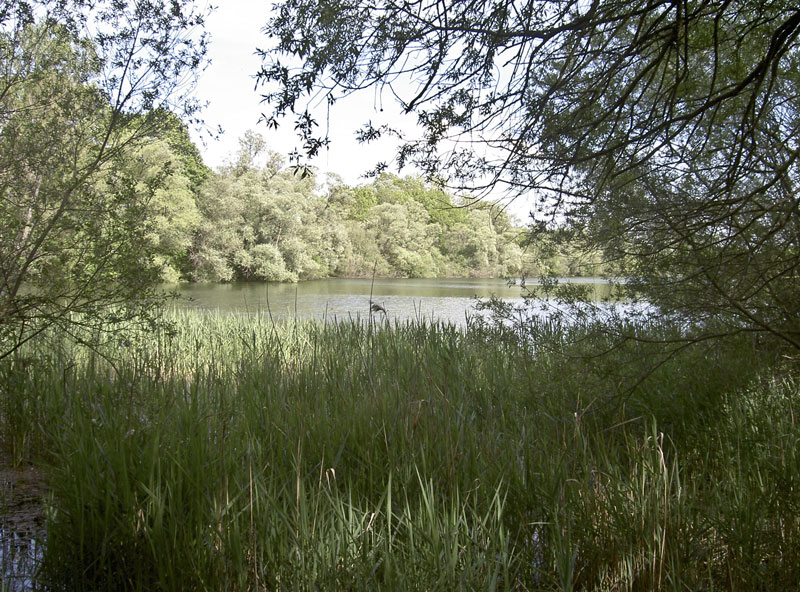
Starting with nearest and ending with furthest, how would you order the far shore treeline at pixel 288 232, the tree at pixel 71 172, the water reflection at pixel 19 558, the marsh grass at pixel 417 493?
the marsh grass at pixel 417 493 → the water reflection at pixel 19 558 → the tree at pixel 71 172 → the far shore treeline at pixel 288 232

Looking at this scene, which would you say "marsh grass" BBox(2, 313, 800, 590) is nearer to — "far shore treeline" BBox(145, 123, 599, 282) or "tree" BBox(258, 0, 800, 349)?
"tree" BBox(258, 0, 800, 349)

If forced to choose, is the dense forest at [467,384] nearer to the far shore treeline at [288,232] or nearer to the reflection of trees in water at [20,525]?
the reflection of trees in water at [20,525]

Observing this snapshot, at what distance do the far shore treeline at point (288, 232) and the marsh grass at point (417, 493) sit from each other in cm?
1855

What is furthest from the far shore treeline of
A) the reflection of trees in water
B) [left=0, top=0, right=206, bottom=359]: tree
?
the reflection of trees in water

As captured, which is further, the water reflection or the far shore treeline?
the far shore treeline

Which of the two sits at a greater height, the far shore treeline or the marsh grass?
the far shore treeline

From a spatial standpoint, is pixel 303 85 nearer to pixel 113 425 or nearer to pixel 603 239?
pixel 113 425

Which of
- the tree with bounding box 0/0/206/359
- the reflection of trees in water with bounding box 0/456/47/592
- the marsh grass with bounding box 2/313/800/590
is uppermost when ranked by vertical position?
the tree with bounding box 0/0/206/359

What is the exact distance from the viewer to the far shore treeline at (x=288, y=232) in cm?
2547

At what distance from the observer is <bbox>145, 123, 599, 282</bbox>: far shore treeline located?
25.5 meters

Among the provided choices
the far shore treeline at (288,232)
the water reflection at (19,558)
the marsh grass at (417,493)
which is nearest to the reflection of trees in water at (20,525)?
the water reflection at (19,558)

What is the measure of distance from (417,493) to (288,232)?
89.0ft

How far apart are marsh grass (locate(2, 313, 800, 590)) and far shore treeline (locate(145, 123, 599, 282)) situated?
18.5 meters

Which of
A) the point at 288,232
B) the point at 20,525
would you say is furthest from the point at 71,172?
the point at 288,232
